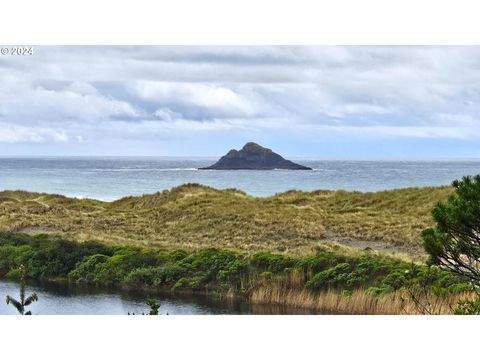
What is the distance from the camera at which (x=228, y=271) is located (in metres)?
8.14

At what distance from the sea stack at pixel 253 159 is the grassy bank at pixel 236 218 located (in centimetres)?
29

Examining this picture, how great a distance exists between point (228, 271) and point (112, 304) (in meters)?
1.27

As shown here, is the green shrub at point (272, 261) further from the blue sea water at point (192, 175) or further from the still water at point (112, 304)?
the blue sea water at point (192, 175)

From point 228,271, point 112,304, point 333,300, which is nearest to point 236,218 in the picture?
point 228,271

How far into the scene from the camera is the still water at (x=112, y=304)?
798cm

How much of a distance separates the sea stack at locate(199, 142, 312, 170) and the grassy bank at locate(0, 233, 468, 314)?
0.92m

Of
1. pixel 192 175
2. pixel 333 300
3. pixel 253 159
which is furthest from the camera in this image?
pixel 192 175

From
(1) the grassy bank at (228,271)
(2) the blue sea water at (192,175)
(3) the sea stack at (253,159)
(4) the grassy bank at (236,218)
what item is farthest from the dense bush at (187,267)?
(3) the sea stack at (253,159)

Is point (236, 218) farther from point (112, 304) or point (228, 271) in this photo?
point (112, 304)

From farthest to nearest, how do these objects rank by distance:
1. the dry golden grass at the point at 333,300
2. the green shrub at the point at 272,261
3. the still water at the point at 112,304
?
the green shrub at the point at 272,261 → the still water at the point at 112,304 → the dry golden grass at the point at 333,300
